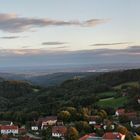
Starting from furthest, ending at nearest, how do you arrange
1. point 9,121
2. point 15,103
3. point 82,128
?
point 15,103, point 9,121, point 82,128

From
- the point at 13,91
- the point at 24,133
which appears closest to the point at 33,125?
the point at 24,133

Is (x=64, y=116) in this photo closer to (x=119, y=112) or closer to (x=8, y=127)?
(x=8, y=127)

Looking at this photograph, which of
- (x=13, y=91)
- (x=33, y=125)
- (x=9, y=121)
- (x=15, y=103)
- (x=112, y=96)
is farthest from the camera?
(x=13, y=91)

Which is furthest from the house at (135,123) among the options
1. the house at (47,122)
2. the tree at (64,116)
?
the house at (47,122)

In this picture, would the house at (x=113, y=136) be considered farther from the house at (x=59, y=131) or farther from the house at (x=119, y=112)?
the house at (x=119, y=112)

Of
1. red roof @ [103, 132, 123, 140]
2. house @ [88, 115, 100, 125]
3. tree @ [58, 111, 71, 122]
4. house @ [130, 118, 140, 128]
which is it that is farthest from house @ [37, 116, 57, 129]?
red roof @ [103, 132, 123, 140]

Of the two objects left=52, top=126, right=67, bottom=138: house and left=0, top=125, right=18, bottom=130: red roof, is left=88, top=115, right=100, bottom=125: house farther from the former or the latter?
left=0, top=125, right=18, bottom=130: red roof

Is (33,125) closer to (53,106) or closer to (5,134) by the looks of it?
(5,134)
